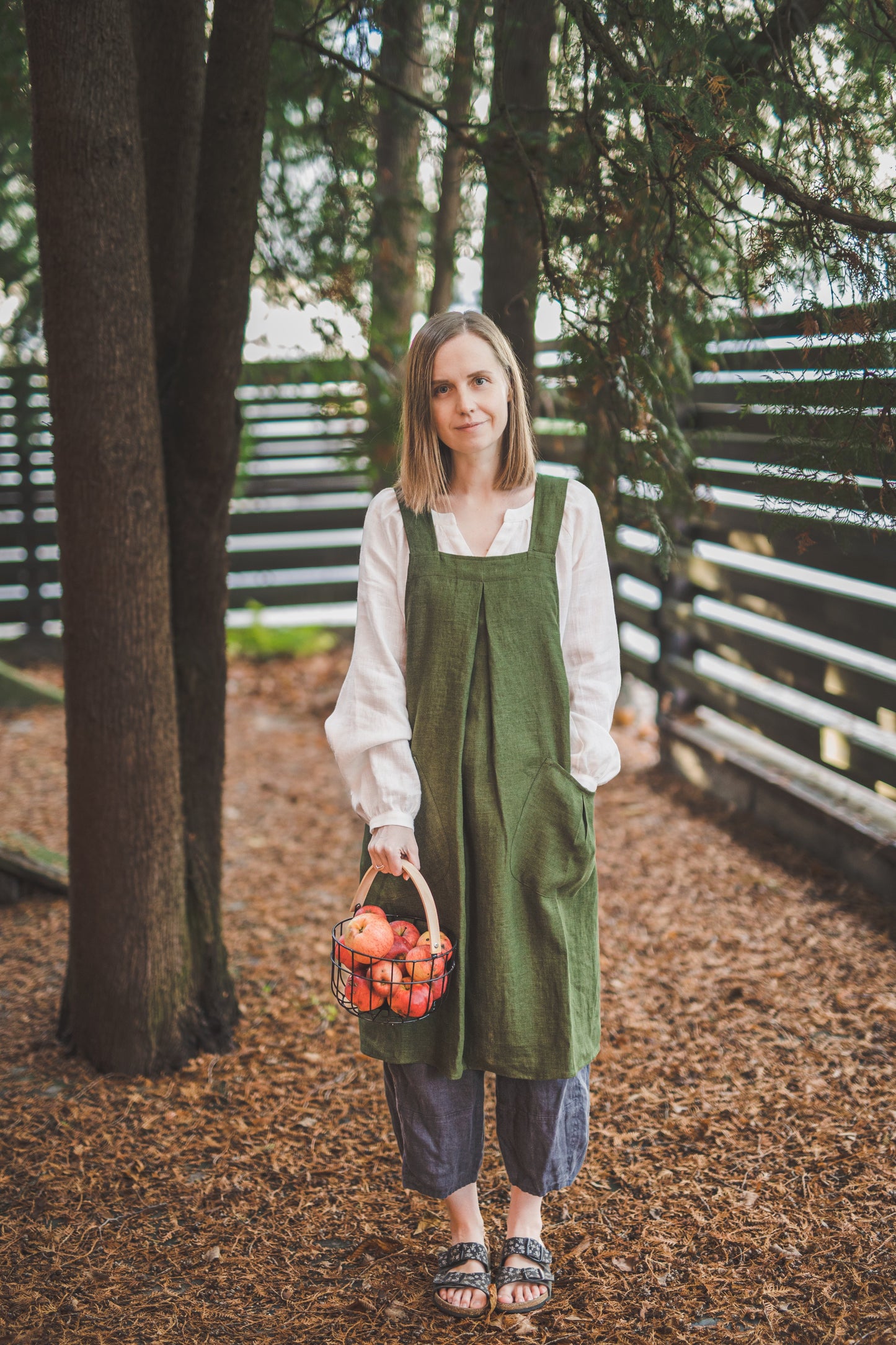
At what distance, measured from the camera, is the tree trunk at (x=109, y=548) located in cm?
252

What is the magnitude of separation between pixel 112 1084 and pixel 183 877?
59 cm

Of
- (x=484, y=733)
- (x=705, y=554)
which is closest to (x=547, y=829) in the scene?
(x=484, y=733)

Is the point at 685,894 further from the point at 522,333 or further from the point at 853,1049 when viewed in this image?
the point at 522,333

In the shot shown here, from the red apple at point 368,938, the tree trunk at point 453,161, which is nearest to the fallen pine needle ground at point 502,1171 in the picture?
the red apple at point 368,938

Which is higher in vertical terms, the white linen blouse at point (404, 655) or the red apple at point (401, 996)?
the white linen blouse at point (404, 655)

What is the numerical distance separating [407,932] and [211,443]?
1599mm

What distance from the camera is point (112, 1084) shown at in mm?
2920

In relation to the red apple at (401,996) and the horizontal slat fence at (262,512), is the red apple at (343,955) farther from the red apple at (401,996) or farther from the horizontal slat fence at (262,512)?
the horizontal slat fence at (262,512)

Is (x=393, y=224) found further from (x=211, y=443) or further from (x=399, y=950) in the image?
(x=399, y=950)

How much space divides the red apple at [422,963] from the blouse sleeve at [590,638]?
18.3 inches

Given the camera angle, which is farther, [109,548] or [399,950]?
[109,548]

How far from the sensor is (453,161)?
180 inches

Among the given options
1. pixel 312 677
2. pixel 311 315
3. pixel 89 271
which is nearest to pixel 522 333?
pixel 311 315

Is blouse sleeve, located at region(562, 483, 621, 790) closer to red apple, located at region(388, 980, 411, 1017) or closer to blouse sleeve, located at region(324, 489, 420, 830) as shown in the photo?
blouse sleeve, located at region(324, 489, 420, 830)
